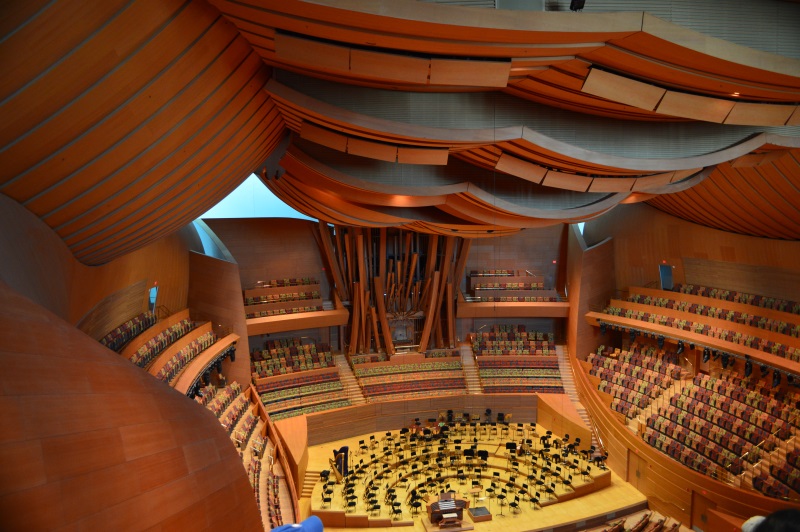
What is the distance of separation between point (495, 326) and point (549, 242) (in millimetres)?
3798

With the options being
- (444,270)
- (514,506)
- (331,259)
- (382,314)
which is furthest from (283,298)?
(514,506)

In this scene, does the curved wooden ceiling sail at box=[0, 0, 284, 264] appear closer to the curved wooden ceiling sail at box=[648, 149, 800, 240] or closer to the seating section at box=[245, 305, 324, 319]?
the curved wooden ceiling sail at box=[648, 149, 800, 240]

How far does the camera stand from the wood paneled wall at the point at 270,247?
2139cm

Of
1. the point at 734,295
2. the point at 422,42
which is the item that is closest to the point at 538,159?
the point at 422,42

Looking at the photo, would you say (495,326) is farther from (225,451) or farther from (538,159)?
(225,451)

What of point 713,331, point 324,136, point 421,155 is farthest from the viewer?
point 713,331

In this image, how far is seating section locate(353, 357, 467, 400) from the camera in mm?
20969

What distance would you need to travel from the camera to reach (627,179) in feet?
38.4

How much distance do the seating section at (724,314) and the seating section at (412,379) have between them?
662 cm

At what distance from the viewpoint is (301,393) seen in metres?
20.0

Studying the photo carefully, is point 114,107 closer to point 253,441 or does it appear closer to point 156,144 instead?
point 156,144

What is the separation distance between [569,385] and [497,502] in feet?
21.1

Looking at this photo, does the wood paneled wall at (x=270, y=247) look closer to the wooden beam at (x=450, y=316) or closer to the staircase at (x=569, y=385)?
the wooden beam at (x=450, y=316)

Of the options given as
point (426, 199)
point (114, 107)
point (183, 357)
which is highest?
point (426, 199)
